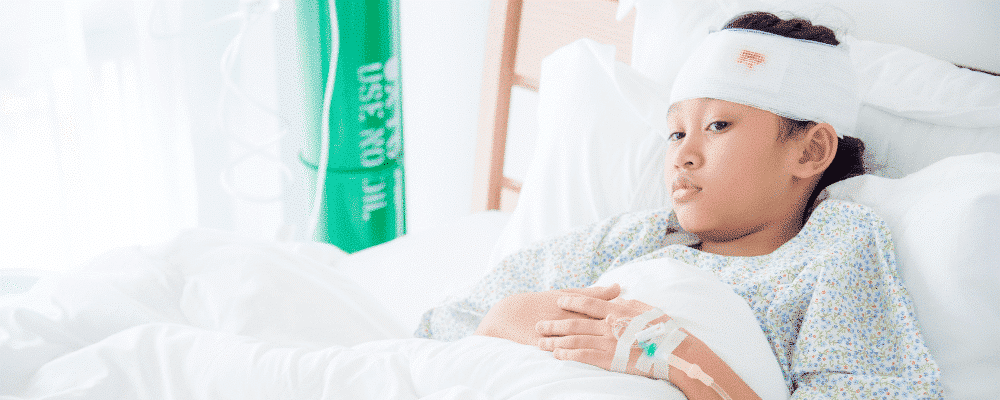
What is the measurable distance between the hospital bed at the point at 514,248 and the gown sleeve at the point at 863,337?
27 mm

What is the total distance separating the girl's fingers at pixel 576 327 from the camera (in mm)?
863

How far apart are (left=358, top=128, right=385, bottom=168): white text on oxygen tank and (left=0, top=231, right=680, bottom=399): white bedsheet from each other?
686mm

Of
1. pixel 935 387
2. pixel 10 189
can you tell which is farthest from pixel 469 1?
pixel 935 387

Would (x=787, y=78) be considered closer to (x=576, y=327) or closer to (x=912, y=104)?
(x=912, y=104)

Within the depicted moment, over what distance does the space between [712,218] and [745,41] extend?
0.87 ft

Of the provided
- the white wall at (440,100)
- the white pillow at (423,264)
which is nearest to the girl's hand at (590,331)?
the white pillow at (423,264)

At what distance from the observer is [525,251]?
3.86 ft

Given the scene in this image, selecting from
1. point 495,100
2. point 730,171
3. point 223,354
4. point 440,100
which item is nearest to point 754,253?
point 730,171

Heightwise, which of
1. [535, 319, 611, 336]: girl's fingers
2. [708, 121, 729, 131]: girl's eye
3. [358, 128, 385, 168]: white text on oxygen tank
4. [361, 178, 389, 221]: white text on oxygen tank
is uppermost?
[708, 121, 729, 131]: girl's eye

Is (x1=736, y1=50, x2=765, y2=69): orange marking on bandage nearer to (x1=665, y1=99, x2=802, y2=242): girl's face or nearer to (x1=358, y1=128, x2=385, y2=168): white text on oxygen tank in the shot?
(x1=665, y1=99, x2=802, y2=242): girl's face

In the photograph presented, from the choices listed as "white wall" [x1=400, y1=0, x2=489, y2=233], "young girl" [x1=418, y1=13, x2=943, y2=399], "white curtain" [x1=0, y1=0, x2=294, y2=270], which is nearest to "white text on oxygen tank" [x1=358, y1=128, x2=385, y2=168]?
"white curtain" [x1=0, y1=0, x2=294, y2=270]

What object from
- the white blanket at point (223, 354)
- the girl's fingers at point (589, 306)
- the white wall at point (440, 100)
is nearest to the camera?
the white blanket at point (223, 354)

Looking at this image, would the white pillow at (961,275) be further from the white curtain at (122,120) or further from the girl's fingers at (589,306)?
the white curtain at (122,120)

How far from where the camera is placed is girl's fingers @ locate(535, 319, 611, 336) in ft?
2.83
